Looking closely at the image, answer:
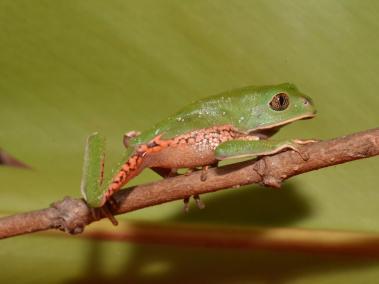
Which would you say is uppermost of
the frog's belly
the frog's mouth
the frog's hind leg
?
the frog's mouth

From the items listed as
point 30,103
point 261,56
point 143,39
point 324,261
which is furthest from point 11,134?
point 324,261

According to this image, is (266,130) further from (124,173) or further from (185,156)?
(124,173)

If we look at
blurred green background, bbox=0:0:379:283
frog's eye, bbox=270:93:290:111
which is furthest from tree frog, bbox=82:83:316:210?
blurred green background, bbox=0:0:379:283

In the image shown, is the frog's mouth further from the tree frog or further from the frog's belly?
the frog's belly

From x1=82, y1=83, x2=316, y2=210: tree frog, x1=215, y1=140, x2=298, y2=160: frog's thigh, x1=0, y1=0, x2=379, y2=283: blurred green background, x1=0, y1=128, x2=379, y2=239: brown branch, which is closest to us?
x1=0, y1=128, x2=379, y2=239: brown branch

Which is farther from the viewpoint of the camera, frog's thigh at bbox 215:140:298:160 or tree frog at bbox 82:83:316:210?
tree frog at bbox 82:83:316:210

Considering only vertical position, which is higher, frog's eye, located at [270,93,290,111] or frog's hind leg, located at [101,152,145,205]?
frog's eye, located at [270,93,290,111]

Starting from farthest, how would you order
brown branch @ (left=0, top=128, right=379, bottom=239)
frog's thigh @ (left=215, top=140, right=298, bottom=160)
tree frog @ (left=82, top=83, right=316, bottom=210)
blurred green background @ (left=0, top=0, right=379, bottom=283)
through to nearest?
blurred green background @ (left=0, top=0, right=379, bottom=283) → tree frog @ (left=82, top=83, right=316, bottom=210) → frog's thigh @ (left=215, top=140, right=298, bottom=160) → brown branch @ (left=0, top=128, right=379, bottom=239)

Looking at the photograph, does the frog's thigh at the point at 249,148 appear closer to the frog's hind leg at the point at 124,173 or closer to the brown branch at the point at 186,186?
the brown branch at the point at 186,186
